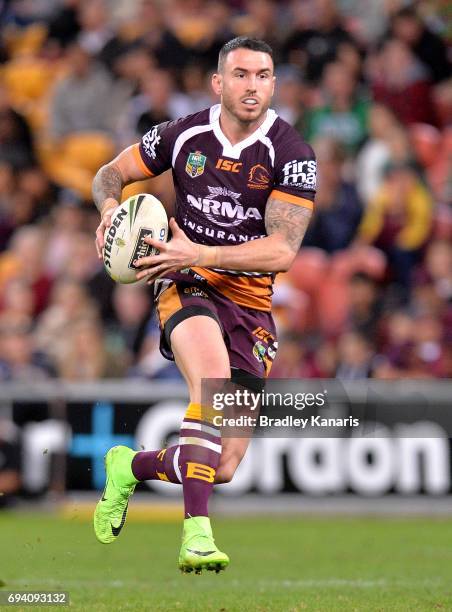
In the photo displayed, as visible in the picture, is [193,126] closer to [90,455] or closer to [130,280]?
[130,280]

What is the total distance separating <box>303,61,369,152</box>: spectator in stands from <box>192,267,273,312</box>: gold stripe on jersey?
8.41 meters

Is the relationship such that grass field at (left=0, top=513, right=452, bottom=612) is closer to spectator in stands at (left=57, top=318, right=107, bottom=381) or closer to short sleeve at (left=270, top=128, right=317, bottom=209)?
spectator in stands at (left=57, top=318, right=107, bottom=381)

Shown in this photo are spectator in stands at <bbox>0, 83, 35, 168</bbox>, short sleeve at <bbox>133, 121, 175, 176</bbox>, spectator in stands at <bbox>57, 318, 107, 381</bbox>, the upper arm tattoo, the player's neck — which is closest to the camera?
the upper arm tattoo

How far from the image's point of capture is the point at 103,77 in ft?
59.1

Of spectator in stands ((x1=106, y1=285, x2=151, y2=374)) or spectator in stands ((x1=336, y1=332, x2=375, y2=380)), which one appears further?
spectator in stands ((x1=106, y1=285, x2=151, y2=374))

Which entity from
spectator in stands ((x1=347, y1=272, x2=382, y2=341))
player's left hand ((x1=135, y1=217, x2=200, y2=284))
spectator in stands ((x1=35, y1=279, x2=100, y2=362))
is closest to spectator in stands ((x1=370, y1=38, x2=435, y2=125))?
spectator in stands ((x1=347, y1=272, x2=382, y2=341))

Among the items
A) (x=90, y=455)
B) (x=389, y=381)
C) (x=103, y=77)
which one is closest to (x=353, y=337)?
(x=389, y=381)

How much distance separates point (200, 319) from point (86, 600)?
182 centimetres

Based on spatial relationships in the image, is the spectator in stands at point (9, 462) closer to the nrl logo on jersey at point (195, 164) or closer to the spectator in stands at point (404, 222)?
the spectator in stands at point (404, 222)

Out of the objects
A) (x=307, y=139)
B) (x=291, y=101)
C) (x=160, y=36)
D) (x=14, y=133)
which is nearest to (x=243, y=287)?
(x=307, y=139)

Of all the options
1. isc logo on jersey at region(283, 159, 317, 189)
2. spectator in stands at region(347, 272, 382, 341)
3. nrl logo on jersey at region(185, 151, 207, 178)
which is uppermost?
spectator in stands at region(347, 272, 382, 341)

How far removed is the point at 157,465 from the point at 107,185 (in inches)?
66.6

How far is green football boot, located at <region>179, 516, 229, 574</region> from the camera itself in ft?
21.9

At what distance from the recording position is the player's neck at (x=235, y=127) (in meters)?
7.52
